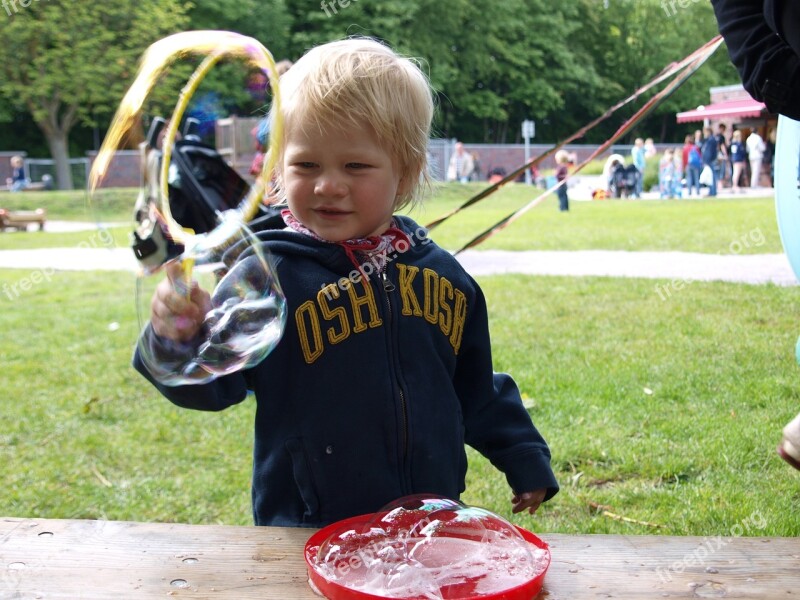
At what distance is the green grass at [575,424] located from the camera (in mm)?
3385

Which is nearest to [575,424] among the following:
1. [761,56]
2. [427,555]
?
[761,56]

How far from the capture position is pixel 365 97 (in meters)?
1.76

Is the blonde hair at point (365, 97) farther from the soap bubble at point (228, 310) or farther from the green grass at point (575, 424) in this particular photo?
→ the green grass at point (575, 424)

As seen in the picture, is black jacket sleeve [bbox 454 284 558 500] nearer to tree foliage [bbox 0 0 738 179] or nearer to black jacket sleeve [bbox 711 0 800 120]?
black jacket sleeve [bbox 711 0 800 120]

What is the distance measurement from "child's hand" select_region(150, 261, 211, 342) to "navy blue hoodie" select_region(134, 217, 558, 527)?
251 mm

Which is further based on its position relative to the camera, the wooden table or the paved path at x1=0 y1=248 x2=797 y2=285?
the paved path at x1=0 y1=248 x2=797 y2=285

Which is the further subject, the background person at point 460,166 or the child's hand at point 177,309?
the background person at point 460,166

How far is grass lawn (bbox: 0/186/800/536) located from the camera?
11.1 ft

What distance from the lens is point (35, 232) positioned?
1686 centimetres

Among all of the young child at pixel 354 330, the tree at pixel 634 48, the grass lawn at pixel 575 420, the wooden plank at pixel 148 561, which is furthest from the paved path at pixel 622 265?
the tree at pixel 634 48

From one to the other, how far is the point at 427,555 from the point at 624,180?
82.0 ft

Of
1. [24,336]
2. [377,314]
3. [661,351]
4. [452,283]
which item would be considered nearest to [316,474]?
[377,314]

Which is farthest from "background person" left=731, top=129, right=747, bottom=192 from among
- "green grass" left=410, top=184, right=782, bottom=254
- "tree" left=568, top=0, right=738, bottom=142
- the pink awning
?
"tree" left=568, top=0, right=738, bottom=142

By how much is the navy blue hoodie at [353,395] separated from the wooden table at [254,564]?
0.40 ft
